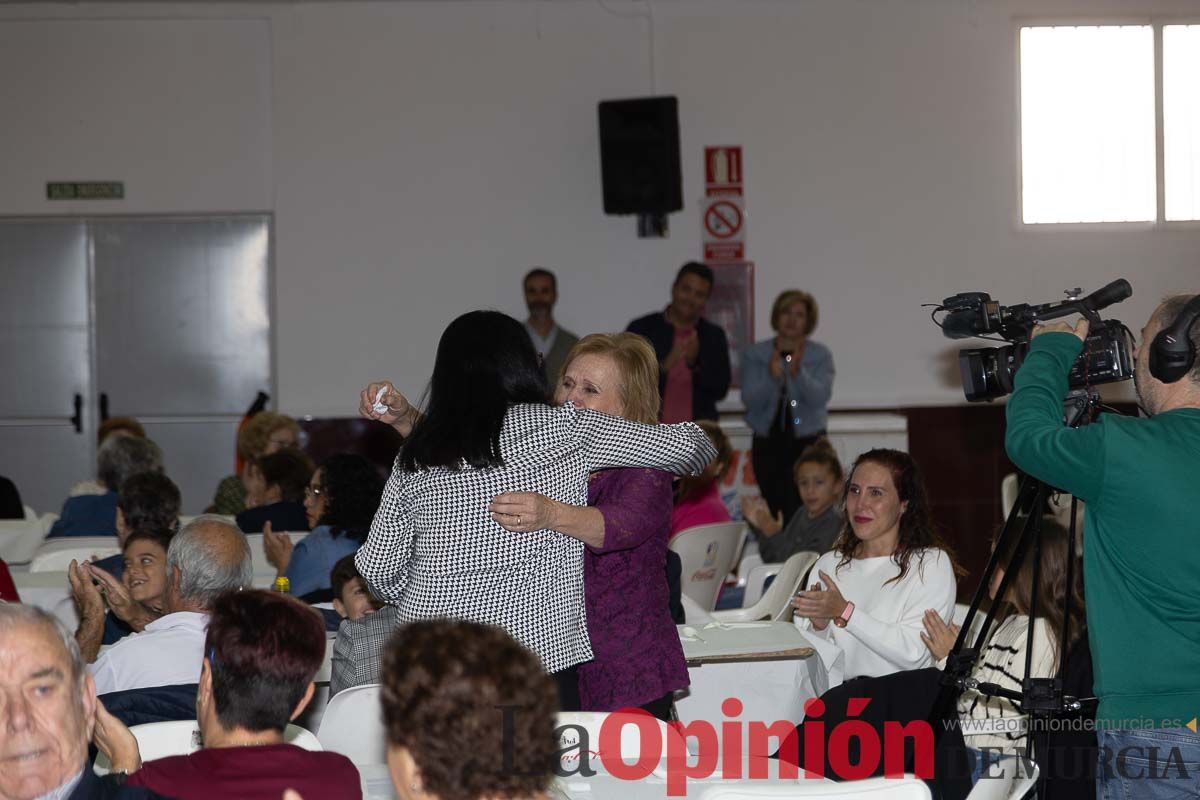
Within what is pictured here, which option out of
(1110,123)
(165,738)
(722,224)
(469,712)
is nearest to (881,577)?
(165,738)

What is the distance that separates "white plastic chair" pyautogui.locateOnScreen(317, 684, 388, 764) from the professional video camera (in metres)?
1.38

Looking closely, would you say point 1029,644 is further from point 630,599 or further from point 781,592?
point 781,592

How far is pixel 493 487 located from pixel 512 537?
100 mm

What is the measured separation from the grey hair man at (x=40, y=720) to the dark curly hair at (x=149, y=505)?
2473 millimetres

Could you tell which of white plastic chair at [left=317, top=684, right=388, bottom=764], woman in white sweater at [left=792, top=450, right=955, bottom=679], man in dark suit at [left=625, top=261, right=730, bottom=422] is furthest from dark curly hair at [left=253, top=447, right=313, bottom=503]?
white plastic chair at [left=317, top=684, right=388, bottom=764]

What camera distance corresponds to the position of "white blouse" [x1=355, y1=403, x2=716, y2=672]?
2.50m

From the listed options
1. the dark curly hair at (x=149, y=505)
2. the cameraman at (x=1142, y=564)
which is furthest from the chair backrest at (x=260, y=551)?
the cameraman at (x=1142, y=564)

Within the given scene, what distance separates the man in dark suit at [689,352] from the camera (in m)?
7.43

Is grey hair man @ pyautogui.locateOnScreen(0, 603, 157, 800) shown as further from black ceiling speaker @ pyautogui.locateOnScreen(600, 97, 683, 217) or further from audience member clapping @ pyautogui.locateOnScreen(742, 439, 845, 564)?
black ceiling speaker @ pyautogui.locateOnScreen(600, 97, 683, 217)

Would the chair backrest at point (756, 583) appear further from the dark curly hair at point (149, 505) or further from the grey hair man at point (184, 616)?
the grey hair man at point (184, 616)

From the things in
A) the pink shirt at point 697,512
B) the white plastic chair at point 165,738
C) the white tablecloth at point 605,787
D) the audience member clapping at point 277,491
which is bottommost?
the white tablecloth at point 605,787

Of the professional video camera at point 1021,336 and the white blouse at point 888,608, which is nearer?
the professional video camera at point 1021,336

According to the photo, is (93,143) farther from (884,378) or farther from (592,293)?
(884,378)

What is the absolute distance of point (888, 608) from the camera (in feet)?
11.8
